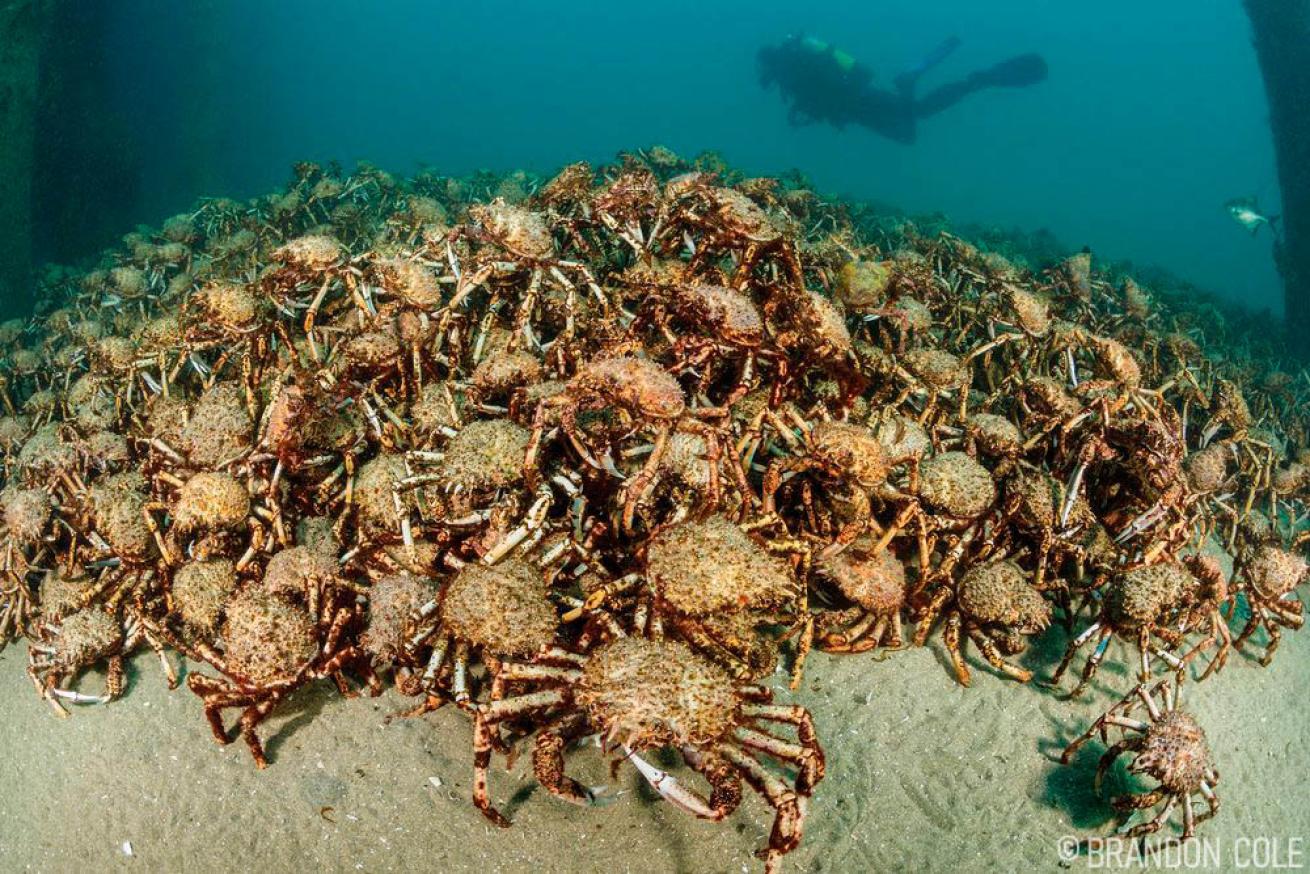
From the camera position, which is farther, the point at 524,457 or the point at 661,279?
the point at 661,279

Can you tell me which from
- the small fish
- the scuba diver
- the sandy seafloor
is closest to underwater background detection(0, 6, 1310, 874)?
the sandy seafloor

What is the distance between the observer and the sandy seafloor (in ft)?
11.6

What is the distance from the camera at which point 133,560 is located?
14.9 ft

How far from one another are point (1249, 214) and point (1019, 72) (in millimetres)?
21949

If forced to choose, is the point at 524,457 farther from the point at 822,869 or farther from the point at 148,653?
the point at 148,653

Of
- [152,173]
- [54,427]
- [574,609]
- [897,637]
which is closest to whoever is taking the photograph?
[574,609]

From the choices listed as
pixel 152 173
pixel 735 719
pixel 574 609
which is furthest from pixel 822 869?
pixel 152 173

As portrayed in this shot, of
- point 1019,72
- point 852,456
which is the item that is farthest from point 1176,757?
point 1019,72

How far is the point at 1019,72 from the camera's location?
33.2 metres

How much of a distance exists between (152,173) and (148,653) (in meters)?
28.4

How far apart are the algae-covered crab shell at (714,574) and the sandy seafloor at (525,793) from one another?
1.21 meters

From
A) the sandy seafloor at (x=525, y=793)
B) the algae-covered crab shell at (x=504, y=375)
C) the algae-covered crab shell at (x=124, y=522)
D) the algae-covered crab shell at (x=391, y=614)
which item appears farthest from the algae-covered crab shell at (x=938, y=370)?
the algae-covered crab shell at (x=124, y=522)

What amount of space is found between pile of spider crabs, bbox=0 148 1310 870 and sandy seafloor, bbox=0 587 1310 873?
8.1 inches

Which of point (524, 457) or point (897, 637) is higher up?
→ point (524, 457)
